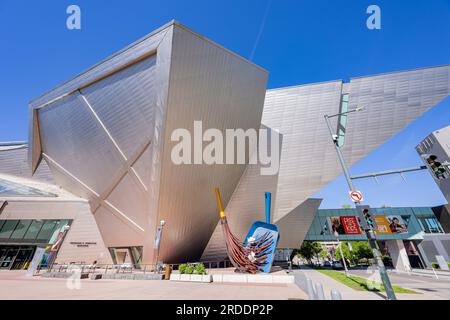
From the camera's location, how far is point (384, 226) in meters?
30.9

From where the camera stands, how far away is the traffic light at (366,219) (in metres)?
7.09

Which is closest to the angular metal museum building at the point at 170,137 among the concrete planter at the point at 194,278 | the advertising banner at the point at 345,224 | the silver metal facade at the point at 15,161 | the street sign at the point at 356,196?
the concrete planter at the point at 194,278

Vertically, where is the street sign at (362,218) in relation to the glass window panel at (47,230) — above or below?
below

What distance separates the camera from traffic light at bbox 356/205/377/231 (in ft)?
23.3

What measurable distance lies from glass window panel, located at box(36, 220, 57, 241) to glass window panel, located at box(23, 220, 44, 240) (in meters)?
0.49

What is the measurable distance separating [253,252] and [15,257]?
2842 cm

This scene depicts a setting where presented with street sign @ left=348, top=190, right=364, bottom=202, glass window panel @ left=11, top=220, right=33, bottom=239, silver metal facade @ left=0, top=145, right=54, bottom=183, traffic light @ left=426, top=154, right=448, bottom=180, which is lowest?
street sign @ left=348, top=190, right=364, bottom=202

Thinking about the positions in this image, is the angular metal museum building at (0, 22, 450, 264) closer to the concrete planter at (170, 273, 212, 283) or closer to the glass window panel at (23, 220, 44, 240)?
the glass window panel at (23, 220, 44, 240)

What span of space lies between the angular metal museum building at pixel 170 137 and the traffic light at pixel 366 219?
13.5m

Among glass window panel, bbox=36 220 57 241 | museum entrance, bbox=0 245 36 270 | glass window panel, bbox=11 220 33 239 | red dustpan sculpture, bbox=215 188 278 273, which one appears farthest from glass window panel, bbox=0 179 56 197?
red dustpan sculpture, bbox=215 188 278 273

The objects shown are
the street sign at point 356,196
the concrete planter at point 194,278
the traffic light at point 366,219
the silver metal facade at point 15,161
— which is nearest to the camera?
the traffic light at point 366,219

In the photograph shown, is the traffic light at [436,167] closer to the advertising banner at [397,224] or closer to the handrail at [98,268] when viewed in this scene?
the handrail at [98,268]

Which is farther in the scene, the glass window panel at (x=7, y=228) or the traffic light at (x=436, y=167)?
the glass window panel at (x=7, y=228)

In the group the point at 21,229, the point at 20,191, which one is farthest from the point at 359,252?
the point at 20,191
